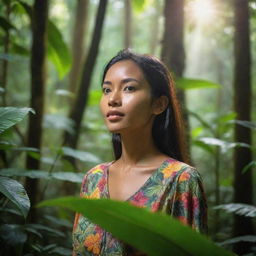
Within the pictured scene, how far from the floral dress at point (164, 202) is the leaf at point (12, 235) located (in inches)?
17.1

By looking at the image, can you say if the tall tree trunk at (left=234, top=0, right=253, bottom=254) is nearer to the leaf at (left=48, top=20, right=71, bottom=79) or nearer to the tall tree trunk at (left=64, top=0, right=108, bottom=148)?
the tall tree trunk at (left=64, top=0, right=108, bottom=148)

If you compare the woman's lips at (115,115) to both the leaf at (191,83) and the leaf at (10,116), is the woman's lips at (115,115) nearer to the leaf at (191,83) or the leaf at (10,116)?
the leaf at (10,116)

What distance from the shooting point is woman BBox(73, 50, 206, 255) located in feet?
4.77

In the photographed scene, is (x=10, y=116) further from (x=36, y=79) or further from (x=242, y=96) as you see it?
(x=242, y=96)

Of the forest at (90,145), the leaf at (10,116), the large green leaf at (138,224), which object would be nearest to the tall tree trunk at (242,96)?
the forest at (90,145)

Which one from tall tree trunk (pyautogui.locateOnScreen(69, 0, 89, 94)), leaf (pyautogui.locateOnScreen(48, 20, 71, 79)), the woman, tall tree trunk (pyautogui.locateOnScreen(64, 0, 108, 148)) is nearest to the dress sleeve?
the woman

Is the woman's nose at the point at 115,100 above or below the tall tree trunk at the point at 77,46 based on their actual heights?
below

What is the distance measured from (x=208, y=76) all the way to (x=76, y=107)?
11222 mm

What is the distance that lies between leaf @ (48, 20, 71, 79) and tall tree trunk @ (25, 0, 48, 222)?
0.52 m

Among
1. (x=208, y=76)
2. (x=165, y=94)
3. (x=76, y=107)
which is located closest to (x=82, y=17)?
(x=76, y=107)

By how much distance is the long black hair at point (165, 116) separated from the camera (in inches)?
66.7

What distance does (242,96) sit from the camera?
374cm

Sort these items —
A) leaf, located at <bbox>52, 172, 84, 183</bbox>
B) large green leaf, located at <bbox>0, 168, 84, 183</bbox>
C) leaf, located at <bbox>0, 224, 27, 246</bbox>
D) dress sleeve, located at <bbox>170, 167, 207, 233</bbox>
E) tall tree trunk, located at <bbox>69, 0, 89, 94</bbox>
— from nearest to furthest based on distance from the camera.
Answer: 1. dress sleeve, located at <bbox>170, 167, 207, 233</bbox>
2. leaf, located at <bbox>0, 224, 27, 246</bbox>
3. large green leaf, located at <bbox>0, 168, 84, 183</bbox>
4. leaf, located at <bbox>52, 172, 84, 183</bbox>
5. tall tree trunk, located at <bbox>69, 0, 89, 94</bbox>

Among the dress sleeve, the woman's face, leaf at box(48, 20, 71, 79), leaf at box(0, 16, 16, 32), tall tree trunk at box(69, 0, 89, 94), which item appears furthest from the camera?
tall tree trunk at box(69, 0, 89, 94)
